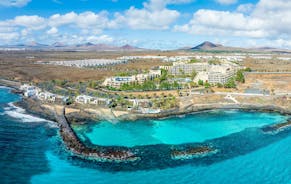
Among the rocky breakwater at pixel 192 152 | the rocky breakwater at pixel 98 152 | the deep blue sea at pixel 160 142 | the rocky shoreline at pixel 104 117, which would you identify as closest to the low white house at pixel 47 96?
the rocky shoreline at pixel 104 117

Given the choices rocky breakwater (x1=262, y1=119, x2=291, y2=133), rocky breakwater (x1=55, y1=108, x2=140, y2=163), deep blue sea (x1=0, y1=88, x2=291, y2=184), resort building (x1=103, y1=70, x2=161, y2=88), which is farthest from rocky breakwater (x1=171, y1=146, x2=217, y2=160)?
resort building (x1=103, y1=70, x2=161, y2=88)

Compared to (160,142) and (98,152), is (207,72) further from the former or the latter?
(98,152)

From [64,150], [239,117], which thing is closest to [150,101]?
[239,117]

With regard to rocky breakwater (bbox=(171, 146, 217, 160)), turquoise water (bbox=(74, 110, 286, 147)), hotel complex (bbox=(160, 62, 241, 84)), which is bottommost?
rocky breakwater (bbox=(171, 146, 217, 160))

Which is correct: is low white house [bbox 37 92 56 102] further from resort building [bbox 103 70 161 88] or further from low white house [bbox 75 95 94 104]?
resort building [bbox 103 70 161 88]

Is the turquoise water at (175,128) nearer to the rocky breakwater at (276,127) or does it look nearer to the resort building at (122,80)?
the rocky breakwater at (276,127)

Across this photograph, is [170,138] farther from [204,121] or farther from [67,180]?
[67,180]

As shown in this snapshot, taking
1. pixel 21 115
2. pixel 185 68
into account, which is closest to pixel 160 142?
pixel 21 115
